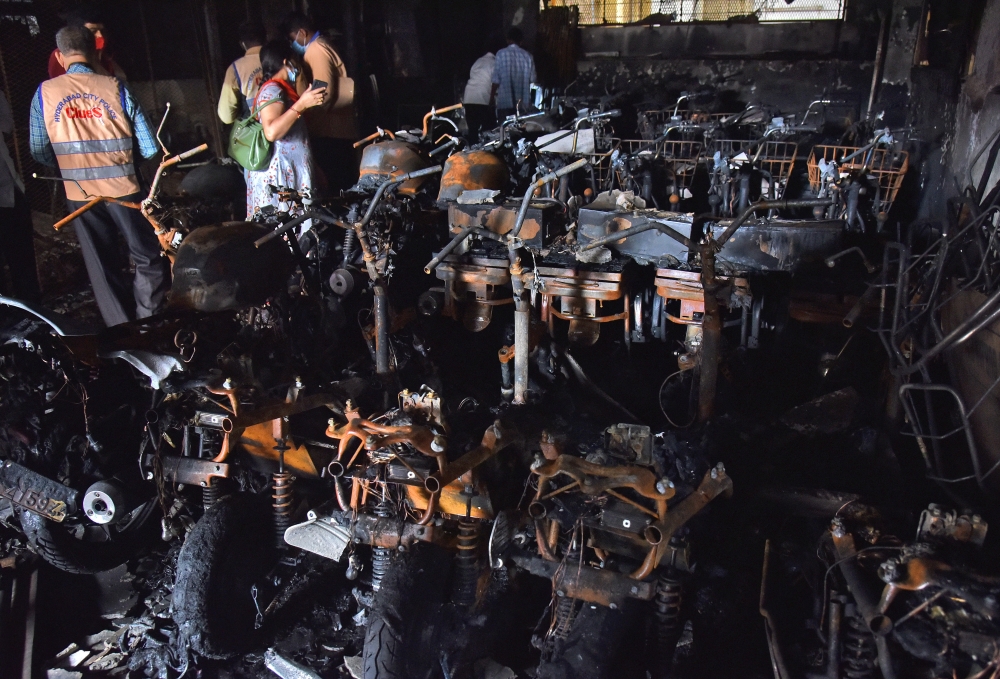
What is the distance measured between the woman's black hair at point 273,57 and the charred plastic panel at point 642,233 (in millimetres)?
3503

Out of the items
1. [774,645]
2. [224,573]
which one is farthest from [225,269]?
[774,645]

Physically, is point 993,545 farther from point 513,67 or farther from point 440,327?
point 513,67

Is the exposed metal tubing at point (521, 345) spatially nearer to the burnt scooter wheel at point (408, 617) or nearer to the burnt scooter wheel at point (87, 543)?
the burnt scooter wheel at point (408, 617)

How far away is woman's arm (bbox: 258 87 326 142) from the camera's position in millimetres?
6375

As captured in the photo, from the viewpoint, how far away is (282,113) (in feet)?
21.3

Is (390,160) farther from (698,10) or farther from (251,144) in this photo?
(698,10)

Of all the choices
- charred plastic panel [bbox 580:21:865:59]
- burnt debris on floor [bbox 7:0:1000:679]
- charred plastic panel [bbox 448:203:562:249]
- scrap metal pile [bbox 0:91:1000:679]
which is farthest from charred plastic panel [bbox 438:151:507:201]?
charred plastic panel [bbox 580:21:865:59]

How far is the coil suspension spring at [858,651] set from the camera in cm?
265

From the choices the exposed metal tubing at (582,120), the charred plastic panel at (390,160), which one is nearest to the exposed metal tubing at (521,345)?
the charred plastic panel at (390,160)

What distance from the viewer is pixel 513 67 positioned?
1026 centimetres

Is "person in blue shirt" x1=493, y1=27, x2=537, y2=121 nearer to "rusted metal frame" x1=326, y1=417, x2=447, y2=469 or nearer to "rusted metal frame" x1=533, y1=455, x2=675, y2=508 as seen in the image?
"rusted metal frame" x1=326, y1=417, x2=447, y2=469

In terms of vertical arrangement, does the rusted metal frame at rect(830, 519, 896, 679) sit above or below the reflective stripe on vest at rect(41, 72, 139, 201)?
below

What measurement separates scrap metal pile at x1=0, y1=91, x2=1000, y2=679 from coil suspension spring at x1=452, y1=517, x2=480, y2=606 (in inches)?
0.5

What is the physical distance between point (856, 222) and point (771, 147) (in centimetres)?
231
